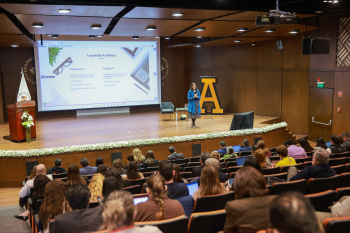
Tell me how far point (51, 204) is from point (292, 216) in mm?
2100

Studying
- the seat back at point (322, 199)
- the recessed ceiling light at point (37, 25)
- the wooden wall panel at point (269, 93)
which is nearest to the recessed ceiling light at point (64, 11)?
the recessed ceiling light at point (37, 25)

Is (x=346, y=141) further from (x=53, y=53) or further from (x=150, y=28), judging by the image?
(x=53, y=53)

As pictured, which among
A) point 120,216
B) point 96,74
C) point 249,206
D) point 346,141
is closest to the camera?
point 120,216

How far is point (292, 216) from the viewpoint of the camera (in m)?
1.32

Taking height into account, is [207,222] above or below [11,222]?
above

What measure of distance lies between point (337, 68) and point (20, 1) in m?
9.06

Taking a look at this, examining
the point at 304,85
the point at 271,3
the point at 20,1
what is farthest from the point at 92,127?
the point at 304,85

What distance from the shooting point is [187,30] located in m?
9.09

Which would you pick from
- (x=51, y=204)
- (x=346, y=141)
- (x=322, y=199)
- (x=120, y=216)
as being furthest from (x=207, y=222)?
(x=346, y=141)

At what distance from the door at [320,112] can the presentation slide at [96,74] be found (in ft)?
22.1

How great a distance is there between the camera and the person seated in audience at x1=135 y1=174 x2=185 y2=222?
7.73 ft

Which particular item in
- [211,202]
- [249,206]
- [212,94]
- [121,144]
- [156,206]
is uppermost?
[212,94]

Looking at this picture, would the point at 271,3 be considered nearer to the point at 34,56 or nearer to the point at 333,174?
the point at 333,174

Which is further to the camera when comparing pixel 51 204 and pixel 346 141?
pixel 346 141
